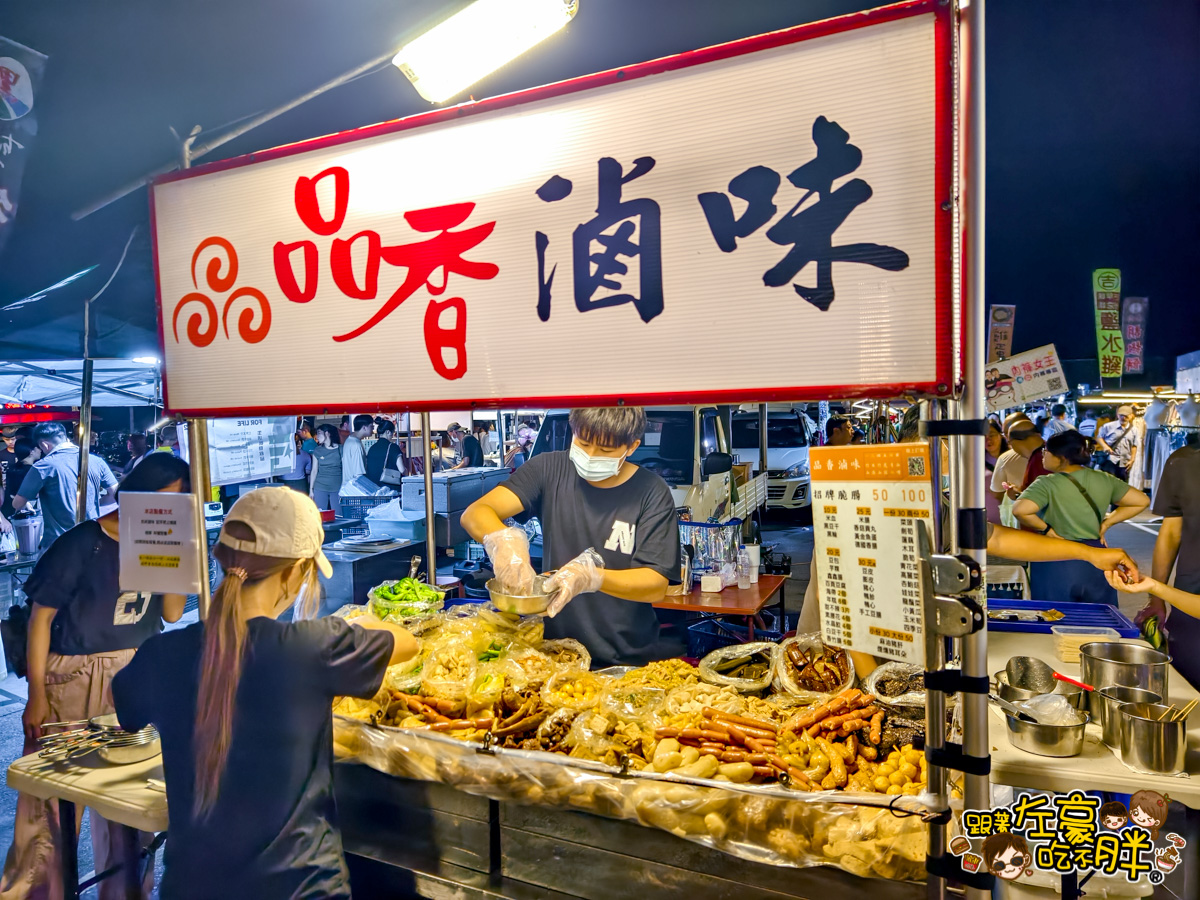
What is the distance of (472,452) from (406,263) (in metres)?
10.0

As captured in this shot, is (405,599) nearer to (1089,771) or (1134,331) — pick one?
(1089,771)

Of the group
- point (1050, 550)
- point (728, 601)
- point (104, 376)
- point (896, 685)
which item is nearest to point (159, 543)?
point (896, 685)

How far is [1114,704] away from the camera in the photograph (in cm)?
238

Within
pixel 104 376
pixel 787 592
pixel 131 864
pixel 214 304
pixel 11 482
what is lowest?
pixel 787 592

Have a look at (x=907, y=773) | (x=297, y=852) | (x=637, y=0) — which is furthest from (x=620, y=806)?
(x=637, y=0)

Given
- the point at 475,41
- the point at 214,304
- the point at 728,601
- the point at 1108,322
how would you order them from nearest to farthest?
the point at 475,41, the point at 214,304, the point at 728,601, the point at 1108,322

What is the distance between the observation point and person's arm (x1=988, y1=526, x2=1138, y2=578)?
11.3 ft

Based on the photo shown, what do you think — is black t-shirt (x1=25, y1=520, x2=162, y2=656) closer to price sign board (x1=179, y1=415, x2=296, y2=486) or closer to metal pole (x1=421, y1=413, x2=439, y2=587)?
metal pole (x1=421, y1=413, x2=439, y2=587)

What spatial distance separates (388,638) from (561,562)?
79.1 inches

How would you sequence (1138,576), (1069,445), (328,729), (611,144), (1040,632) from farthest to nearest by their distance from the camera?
(1069,445) → (1040,632) → (1138,576) → (328,729) → (611,144)

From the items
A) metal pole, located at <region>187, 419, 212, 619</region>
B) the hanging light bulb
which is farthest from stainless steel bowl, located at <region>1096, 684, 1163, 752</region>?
metal pole, located at <region>187, 419, 212, 619</region>

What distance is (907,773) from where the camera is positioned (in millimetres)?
2273

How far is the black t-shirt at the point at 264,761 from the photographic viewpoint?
7.58 feet

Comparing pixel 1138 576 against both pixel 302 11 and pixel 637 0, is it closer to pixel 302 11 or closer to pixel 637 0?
pixel 637 0
